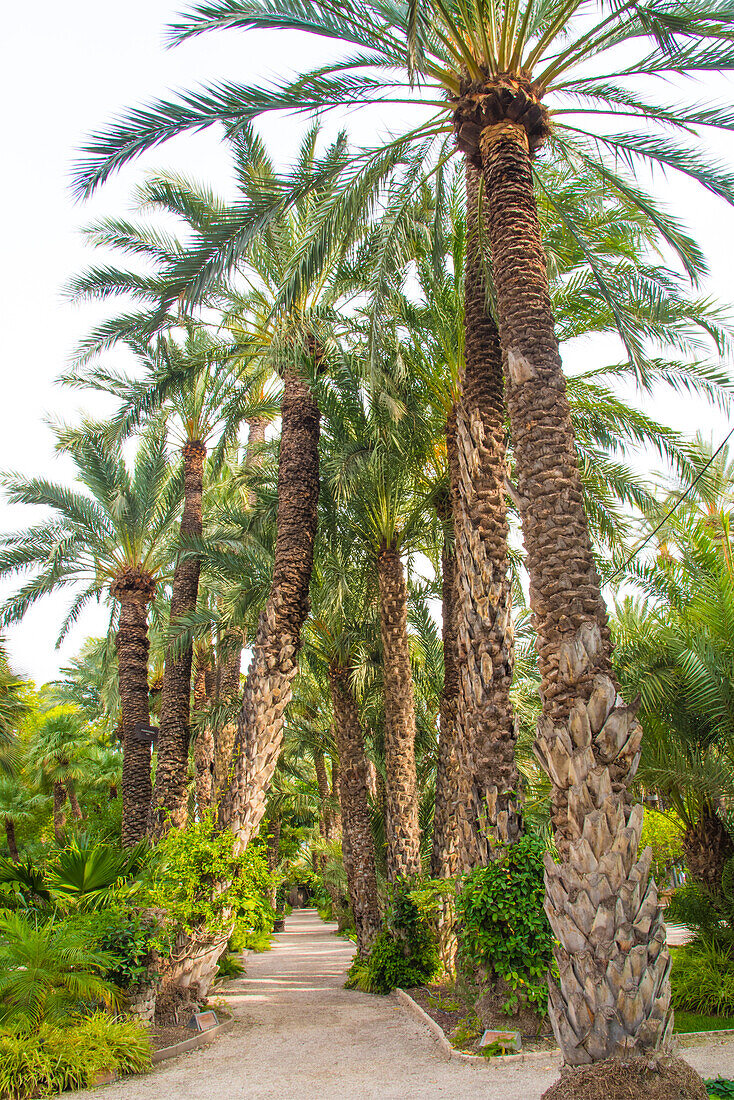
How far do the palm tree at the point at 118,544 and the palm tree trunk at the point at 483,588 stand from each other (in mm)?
8556

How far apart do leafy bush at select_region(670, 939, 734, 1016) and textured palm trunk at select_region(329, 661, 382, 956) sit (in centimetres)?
609

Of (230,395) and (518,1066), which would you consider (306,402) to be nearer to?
(230,395)

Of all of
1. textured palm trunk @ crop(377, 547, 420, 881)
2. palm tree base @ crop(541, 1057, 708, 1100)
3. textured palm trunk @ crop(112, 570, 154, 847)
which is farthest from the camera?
textured palm trunk @ crop(112, 570, 154, 847)

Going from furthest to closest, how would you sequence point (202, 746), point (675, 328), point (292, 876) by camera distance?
1. point (292, 876)
2. point (202, 746)
3. point (675, 328)

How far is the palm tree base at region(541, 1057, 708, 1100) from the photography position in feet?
13.5

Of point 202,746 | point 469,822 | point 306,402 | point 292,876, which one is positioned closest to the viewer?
point 469,822

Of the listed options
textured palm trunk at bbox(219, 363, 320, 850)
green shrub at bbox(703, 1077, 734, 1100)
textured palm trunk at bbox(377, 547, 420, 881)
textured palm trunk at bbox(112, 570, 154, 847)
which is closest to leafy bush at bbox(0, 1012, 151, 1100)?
textured palm trunk at bbox(219, 363, 320, 850)

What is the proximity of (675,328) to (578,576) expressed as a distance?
263 inches

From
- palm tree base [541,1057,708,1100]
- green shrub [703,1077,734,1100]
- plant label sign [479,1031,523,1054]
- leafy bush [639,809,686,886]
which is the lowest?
plant label sign [479,1031,523,1054]

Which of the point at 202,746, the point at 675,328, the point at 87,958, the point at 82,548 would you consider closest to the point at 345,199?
the point at 675,328

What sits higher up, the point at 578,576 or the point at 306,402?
the point at 306,402

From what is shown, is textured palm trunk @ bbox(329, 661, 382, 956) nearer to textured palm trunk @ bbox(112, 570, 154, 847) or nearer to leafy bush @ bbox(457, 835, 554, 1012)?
textured palm trunk @ bbox(112, 570, 154, 847)

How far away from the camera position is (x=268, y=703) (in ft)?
34.4

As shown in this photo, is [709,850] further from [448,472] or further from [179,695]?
[179,695]
